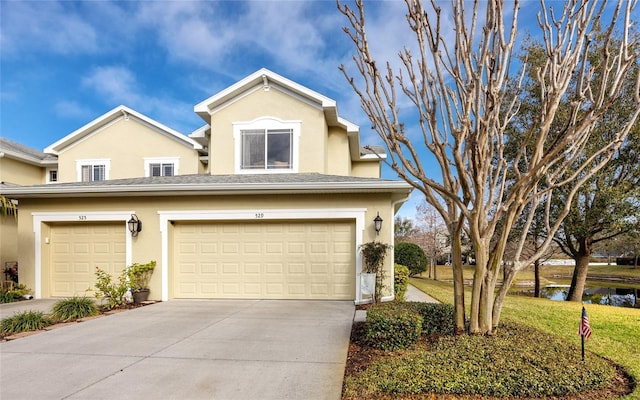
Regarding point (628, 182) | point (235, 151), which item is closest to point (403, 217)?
point (628, 182)

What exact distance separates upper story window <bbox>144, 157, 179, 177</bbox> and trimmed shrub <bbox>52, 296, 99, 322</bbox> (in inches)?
315

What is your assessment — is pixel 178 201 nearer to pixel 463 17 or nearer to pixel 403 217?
pixel 463 17

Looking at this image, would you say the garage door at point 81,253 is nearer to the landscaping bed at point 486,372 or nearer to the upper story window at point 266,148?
the upper story window at point 266,148

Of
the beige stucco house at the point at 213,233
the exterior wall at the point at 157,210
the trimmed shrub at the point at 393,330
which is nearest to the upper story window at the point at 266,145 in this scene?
the beige stucco house at the point at 213,233

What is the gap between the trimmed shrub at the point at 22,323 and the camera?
6.40 m

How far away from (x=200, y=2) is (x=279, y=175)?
5.75 metres

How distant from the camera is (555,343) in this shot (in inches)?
182

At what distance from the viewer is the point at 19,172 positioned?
1549cm

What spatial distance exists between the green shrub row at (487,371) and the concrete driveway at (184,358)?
63cm

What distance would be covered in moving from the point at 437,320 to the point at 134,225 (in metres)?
8.11

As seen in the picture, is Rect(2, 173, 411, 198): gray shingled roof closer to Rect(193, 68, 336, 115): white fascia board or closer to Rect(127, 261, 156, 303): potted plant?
Rect(127, 261, 156, 303): potted plant

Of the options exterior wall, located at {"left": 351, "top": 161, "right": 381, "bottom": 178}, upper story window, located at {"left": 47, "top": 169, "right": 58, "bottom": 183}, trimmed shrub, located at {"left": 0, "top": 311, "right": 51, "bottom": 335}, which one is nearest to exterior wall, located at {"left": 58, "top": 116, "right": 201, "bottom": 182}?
upper story window, located at {"left": 47, "top": 169, "right": 58, "bottom": 183}

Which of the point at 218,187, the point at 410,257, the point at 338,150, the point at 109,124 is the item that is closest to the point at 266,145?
the point at 338,150

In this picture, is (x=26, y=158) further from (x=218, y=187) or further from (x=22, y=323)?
(x=218, y=187)
